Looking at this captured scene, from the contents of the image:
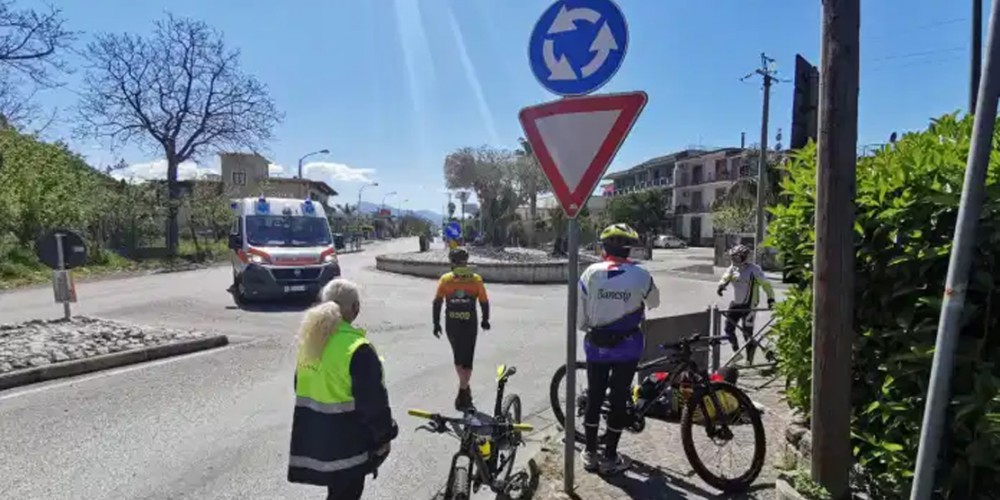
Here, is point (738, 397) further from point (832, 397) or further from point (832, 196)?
point (832, 196)

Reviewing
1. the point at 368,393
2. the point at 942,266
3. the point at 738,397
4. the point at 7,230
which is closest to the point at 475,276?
the point at 738,397

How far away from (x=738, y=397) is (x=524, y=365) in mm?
4352

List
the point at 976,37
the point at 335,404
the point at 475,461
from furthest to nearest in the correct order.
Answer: the point at 976,37 < the point at 475,461 < the point at 335,404

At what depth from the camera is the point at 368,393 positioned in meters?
2.79

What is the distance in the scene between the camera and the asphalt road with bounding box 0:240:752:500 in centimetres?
414

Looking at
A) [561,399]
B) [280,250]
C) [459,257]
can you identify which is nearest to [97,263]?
[280,250]

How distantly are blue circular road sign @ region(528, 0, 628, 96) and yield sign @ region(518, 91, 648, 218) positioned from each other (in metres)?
0.12

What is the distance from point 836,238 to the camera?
2686 millimetres

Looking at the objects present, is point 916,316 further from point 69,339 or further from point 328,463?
point 69,339

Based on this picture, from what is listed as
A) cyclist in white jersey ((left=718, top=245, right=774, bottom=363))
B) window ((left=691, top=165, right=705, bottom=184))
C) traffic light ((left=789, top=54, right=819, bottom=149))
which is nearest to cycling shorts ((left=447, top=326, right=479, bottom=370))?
traffic light ((left=789, top=54, right=819, bottom=149))

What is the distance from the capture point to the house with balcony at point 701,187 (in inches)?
2532

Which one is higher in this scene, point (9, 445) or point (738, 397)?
point (738, 397)

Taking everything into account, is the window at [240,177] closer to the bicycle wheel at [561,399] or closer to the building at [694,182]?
the building at [694,182]

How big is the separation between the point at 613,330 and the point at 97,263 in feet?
99.1
